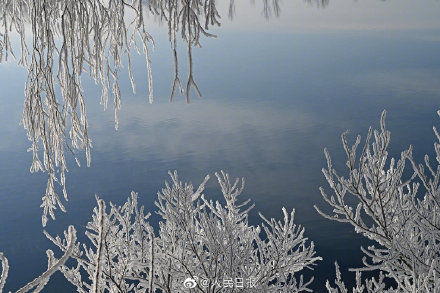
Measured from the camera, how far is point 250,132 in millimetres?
72062

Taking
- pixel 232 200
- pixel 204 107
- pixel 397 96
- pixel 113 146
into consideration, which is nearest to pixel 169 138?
pixel 113 146

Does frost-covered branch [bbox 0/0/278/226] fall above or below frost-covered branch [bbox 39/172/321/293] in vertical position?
above

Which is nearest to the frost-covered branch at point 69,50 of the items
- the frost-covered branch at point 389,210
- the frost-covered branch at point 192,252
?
the frost-covered branch at point 389,210

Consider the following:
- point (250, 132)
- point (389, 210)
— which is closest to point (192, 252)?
point (389, 210)

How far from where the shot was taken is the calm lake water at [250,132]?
137ft

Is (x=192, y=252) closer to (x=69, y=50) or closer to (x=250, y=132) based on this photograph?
(x=69, y=50)

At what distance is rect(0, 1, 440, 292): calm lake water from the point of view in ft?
137

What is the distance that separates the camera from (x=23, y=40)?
2.12m

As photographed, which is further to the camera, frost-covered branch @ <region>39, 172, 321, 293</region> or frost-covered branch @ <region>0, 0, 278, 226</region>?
frost-covered branch @ <region>39, 172, 321, 293</region>

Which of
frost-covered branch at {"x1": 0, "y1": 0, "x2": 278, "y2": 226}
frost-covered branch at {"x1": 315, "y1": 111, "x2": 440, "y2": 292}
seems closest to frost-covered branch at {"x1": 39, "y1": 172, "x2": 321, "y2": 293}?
frost-covered branch at {"x1": 315, "y1": 111, "x2": 440, "y2": 292}

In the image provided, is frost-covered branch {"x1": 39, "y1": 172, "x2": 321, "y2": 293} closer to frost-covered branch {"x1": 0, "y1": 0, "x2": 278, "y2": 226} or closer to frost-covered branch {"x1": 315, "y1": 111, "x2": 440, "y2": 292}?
frost-covered branch {"x1": 315, "y1": 111, "x2": 440, "y2": 292}

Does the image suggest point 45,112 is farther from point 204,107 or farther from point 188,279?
point 204,107

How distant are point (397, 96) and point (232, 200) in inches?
3476

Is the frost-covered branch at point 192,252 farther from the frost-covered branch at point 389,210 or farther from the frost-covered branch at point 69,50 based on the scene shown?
the frost-covered branch at point 69,50
